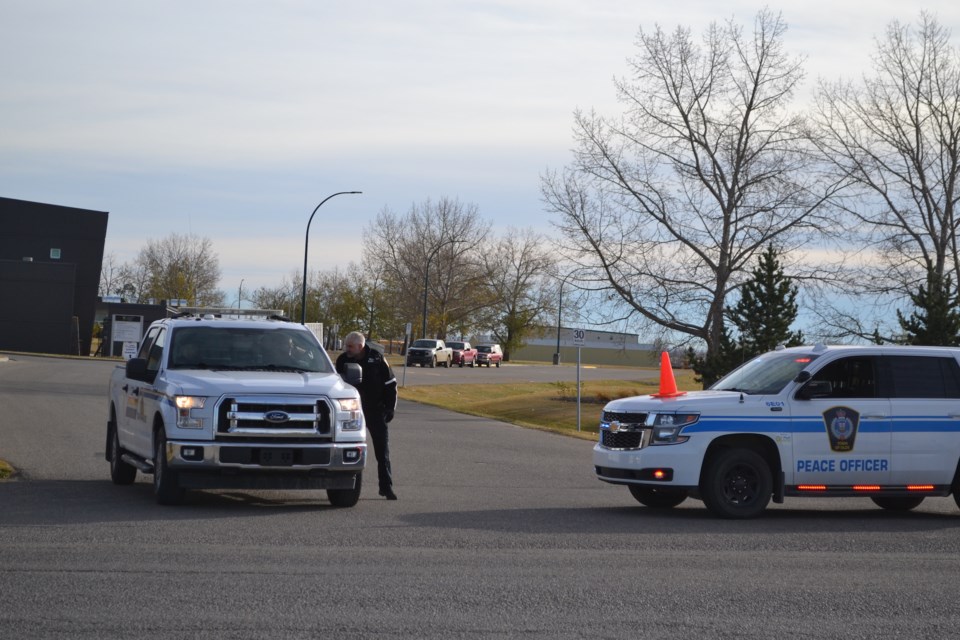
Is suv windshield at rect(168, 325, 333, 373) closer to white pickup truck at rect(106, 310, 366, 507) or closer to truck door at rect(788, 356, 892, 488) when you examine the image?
white pickup truck at rect(106, 310, 366, 507)

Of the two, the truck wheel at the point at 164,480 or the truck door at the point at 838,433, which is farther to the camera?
the truck door at the point at 838,433

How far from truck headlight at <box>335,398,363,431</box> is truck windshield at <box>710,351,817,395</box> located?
425 cm

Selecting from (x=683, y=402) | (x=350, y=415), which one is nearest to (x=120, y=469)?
(x=350, y=415)

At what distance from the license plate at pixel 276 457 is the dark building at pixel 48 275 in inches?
2841

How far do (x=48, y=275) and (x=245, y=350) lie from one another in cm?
7104

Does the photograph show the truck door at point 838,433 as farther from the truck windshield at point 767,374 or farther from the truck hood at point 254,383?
the truck hood at point 254,383

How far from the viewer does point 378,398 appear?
566 inches

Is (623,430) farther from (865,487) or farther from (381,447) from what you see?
(381,447)

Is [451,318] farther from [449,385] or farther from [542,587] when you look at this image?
[542,587]

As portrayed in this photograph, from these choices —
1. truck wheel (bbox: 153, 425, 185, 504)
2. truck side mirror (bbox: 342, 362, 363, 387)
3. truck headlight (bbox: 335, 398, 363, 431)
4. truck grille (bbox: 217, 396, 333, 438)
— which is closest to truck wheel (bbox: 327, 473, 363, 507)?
truck headlight (bbox: 335, 398, 363, 431)

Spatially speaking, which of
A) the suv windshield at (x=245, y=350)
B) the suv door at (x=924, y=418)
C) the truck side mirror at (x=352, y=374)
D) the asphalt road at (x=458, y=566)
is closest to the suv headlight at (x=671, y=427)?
the asphalt road at (x=458, y=566)

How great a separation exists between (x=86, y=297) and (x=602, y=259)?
51.2m

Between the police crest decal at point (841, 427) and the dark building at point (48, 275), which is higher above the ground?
the dark building at point (48, 275)

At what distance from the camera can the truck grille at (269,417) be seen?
12.5 metres
